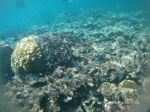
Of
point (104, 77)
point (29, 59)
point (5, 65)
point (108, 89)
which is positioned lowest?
point (108, 89)

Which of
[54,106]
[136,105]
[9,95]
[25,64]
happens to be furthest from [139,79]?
[9,95]

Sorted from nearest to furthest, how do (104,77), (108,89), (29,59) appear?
(108,89) → (104,77) → (29,59)

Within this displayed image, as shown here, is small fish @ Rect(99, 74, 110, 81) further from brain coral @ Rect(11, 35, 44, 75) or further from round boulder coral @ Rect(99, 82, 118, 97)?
brain coral @ Rect(11, 35, 44, 75)

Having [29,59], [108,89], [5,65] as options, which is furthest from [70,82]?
[5,65]

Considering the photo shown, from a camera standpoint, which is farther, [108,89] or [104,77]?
[104,77]

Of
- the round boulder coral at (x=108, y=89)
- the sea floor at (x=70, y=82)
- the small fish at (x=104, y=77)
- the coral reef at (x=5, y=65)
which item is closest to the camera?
the sea floor at (x=70, y=82)

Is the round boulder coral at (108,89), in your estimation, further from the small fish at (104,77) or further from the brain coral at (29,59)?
the brain coral at (29,59)

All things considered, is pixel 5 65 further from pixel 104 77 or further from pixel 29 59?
pixel 104 77

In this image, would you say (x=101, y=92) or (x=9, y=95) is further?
(x=9, y=95)

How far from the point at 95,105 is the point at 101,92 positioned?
2.08 ft

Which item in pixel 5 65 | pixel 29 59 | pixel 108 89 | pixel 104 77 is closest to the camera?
pixel 108 89

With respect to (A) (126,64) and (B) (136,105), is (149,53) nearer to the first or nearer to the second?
(A) (126,64)

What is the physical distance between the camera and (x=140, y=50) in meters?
12.3

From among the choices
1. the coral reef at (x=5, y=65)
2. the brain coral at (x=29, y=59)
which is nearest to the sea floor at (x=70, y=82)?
the brain coral at (x=29, y=59)
